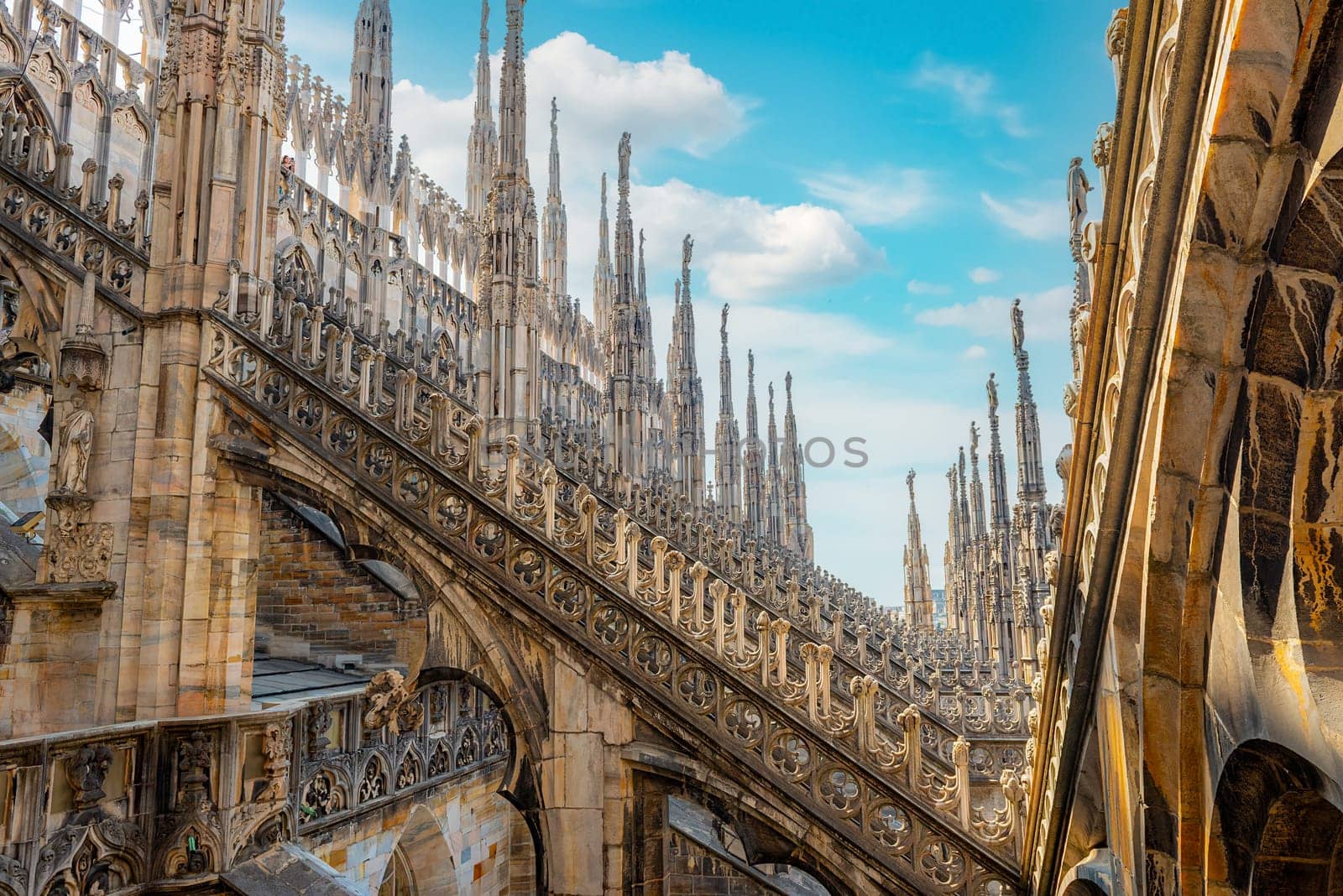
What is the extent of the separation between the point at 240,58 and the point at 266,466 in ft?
13.6

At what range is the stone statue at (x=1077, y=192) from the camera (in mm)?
5371

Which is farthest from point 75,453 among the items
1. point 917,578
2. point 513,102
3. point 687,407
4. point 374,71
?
point 917,578

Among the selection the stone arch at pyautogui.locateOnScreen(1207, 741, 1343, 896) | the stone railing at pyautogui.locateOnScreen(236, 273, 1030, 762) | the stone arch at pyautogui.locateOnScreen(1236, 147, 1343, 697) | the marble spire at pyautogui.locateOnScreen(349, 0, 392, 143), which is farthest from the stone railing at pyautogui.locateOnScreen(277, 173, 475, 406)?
the stone arch at pyautogui.locateOnScreen(1236, 147, 1343, 697)

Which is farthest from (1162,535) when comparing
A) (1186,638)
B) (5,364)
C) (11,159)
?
(5,364)

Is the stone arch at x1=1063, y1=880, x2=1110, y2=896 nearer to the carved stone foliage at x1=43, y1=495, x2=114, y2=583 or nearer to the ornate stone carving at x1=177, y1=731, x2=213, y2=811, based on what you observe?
the ornate stone carving at x1=177, y1=731, x2=213, y2=811

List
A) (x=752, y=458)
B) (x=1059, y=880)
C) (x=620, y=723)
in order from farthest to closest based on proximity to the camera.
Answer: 1. (x=752, y=458)
2. (x=620, y=723)
3. (x=1059, y=880)

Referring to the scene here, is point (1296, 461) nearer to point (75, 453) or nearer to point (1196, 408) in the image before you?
point (1196, 408)

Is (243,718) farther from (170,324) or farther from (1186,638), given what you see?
(1186,638)

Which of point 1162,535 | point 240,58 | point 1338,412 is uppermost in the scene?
point 240,58

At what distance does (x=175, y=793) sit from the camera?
673 cm

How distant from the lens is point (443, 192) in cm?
3269

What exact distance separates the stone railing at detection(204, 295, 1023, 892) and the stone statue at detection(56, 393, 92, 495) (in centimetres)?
113

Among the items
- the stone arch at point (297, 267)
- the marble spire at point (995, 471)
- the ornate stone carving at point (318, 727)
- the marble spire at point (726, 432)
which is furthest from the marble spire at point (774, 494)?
the ornate stone carving at point (318, 727)

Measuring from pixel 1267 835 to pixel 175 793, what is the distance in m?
6.74
